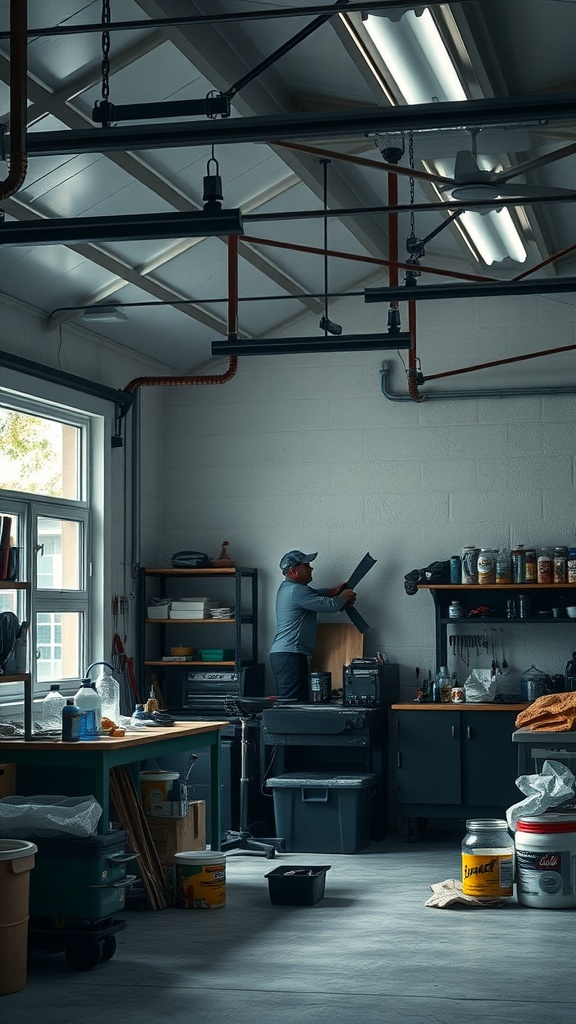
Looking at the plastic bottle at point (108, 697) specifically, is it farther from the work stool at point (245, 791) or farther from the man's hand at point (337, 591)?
the man's hand at point (337, 591)

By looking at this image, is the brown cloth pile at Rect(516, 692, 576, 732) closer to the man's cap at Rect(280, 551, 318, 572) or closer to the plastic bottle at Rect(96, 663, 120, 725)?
the man's cap at Rect(280, 551, 318, 572)

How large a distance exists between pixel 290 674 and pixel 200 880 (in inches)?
107

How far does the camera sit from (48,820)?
5.68 meters

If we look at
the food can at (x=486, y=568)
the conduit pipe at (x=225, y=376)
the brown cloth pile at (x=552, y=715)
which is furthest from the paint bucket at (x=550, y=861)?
the conduit pipe at (x=225, y=376)

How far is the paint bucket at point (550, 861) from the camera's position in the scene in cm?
649

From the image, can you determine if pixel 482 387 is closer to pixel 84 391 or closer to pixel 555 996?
pixel 84 391

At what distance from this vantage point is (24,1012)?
4789mm

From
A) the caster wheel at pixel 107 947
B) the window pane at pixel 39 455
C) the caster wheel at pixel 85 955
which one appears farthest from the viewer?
the window pane at pixel 39 455

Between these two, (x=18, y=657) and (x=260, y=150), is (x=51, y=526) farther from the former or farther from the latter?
(x=260, y=150)

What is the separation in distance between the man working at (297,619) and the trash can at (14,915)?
4.20m

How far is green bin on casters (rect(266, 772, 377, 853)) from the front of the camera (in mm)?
8344

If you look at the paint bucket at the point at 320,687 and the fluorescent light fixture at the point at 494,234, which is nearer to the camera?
the fluorescent light fixture at the point at 494,234

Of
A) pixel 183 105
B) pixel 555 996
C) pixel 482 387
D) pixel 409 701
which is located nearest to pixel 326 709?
pixel 409 701

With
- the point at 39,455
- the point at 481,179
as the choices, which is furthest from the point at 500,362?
the point at 481,179
